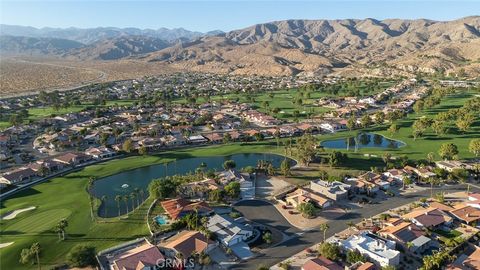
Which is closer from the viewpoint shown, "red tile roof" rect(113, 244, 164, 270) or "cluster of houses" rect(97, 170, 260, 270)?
"red tile roof" rect(113, 244, 164, 270)

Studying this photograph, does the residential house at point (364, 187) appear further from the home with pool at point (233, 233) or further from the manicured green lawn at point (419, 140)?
the home with pool at point (233, 233)

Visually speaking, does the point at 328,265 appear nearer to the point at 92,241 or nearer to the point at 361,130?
the point at 92,241

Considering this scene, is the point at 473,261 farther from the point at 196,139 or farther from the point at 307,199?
the point at 196,139

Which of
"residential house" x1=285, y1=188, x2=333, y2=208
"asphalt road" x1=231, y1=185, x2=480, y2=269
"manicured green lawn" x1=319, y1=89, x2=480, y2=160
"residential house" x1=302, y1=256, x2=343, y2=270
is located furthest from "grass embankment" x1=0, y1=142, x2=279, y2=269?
"manicured green lawn" x1=319, y1=89, x2=480, y2=160

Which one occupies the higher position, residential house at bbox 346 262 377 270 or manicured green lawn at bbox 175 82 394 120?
manicured green lawn at bbox 175 82 394 120

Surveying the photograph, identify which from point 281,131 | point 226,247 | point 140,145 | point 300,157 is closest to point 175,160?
point 140,145

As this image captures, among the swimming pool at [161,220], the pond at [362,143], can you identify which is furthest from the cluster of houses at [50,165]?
the pond at [362,143]

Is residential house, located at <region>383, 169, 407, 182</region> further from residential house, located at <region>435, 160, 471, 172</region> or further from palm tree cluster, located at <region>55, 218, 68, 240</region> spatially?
palm tree cluster, located at <region>55, 218, 68, 240</region>
